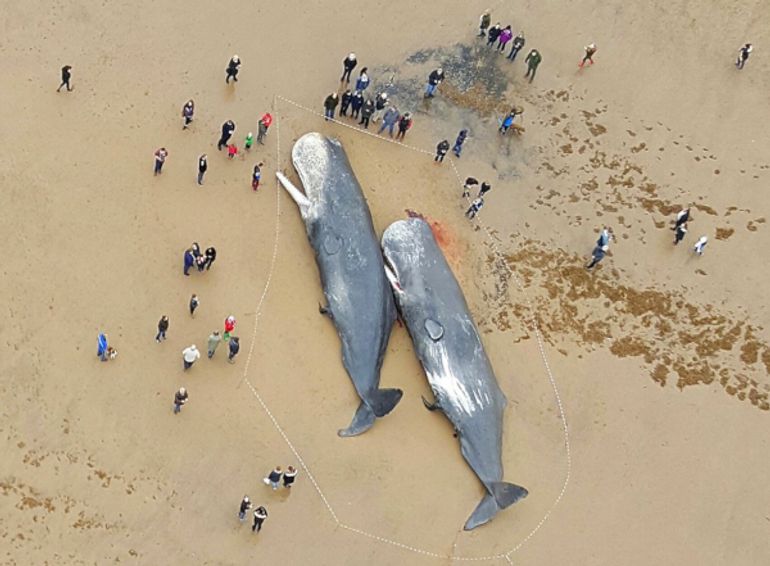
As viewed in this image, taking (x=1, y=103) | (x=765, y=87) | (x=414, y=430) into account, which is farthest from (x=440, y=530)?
(x=765, y=87)

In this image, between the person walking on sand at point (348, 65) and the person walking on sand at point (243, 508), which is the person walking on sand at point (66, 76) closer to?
the person walking on sand at point (348, 65)

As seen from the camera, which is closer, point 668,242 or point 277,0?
point 668,242

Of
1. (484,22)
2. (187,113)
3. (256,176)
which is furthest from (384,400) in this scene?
(484,22)

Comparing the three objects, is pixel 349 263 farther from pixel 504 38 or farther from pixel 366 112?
pixel 504 38

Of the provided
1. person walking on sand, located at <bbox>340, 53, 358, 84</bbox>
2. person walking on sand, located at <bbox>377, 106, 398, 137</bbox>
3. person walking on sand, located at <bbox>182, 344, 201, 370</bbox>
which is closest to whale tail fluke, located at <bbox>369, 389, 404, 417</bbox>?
person walking on sand, located at <bbox>182, 344, 201, 370</bbox>

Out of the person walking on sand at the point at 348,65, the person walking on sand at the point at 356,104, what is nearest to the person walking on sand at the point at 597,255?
the person walking on sand at the point at 356,104

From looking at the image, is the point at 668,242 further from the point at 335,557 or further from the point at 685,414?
the point at 335,557
